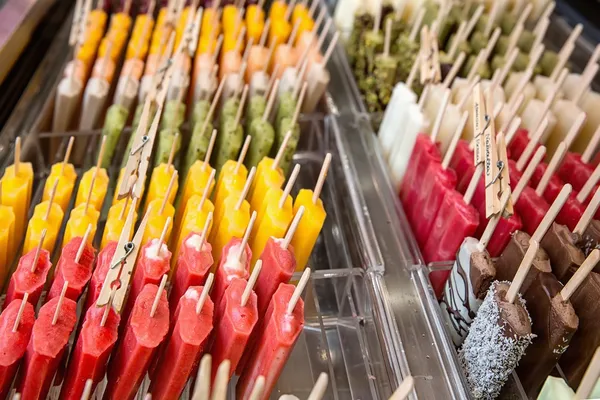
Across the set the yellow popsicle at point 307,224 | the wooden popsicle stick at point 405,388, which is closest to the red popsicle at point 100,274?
the yellow popsicle at point 307,224

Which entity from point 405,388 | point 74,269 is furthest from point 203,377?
point 74,269

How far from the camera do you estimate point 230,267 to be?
1560mm

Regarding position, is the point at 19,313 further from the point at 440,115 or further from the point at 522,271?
the point at 440,115

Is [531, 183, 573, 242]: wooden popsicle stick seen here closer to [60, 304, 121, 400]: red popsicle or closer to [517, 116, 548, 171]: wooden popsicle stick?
[517, 116, 548, 171]: wooden popsicle stick

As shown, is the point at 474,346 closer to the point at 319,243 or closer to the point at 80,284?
the point at 319,243

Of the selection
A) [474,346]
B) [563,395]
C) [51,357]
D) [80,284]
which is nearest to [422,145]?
[474,346]

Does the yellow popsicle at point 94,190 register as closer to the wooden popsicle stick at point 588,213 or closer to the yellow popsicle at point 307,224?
the yellow popsicle at point 307,224

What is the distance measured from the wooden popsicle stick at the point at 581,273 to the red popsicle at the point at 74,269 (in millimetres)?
1222

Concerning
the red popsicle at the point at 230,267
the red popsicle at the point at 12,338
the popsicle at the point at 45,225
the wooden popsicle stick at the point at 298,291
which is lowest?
the popsicle at the point at 45,225

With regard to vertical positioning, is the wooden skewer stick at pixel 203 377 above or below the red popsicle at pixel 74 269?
above

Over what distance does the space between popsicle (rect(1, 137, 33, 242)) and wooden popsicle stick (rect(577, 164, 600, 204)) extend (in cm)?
175

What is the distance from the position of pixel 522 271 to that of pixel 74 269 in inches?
44.8

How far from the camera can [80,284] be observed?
147 cm

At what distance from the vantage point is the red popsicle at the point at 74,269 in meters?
1.47
